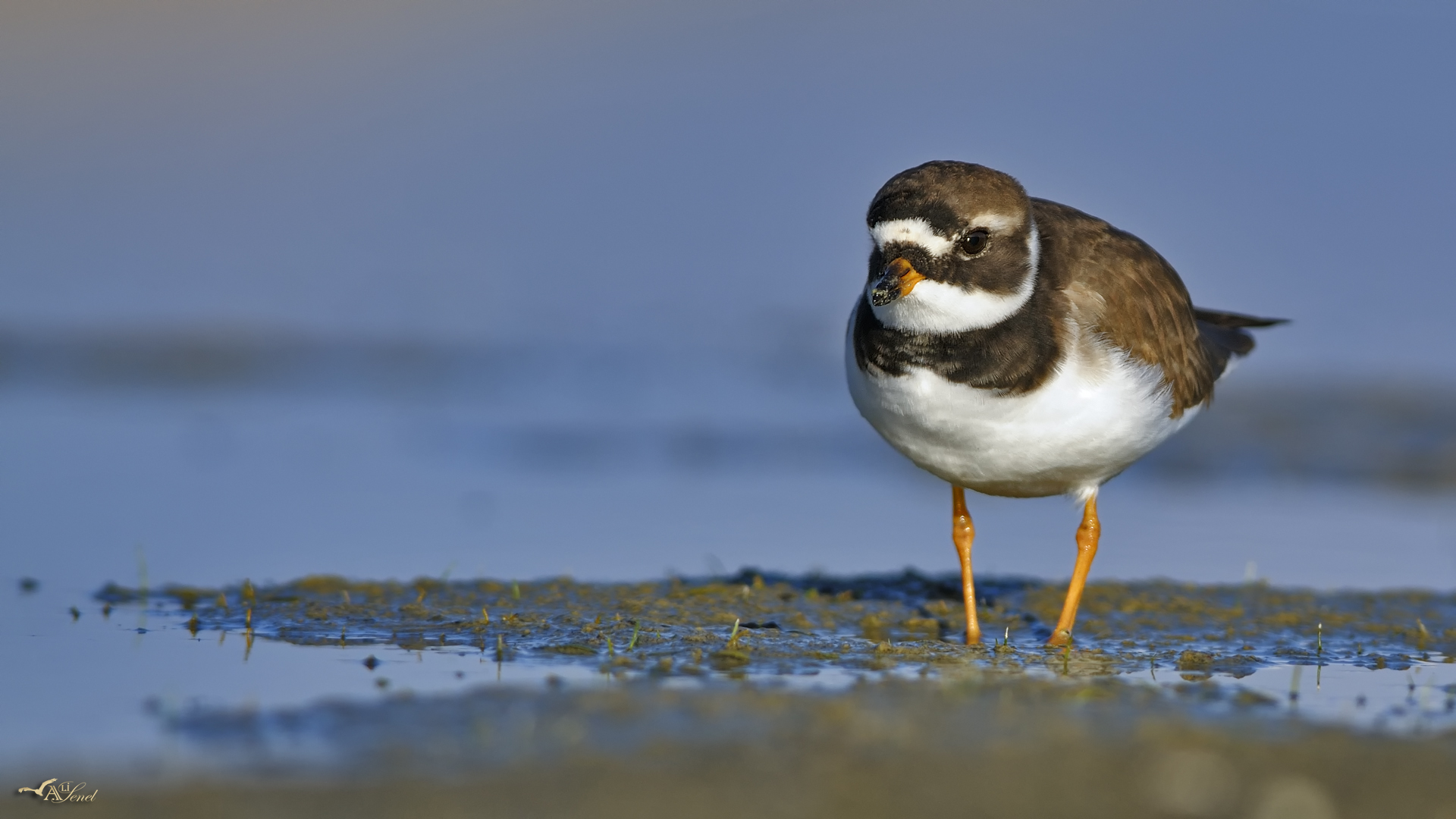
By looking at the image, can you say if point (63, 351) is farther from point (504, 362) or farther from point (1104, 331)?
point (1104, 331)

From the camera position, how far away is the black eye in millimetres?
5492

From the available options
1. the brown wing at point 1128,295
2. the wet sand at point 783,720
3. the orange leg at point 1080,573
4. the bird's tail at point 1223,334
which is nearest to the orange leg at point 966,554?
the wet sand at point 783,720

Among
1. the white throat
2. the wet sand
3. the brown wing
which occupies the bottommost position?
the wet sand

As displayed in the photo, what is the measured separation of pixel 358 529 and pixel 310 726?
164 inches

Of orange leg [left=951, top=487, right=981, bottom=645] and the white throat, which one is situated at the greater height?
the white throat

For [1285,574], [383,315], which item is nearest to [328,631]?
[1285,574]

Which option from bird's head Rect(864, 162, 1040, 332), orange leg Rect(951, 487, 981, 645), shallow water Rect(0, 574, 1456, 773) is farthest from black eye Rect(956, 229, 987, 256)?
shallow water Rect(0, 574, 1456, 773)

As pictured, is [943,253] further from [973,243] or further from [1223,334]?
[1223,334]

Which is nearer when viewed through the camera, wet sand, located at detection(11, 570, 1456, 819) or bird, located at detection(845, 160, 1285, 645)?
wet sand, located at detection(11, 570, 1456, 819)

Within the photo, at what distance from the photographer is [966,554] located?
6.33 meters

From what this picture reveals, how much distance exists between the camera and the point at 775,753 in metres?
3.72

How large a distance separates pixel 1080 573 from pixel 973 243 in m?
1.59

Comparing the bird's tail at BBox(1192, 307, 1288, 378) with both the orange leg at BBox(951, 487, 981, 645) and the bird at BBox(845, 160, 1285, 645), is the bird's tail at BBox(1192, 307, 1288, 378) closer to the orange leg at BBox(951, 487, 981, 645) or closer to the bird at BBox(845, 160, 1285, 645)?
the bird at BBox(845, 160, 1285, 645)

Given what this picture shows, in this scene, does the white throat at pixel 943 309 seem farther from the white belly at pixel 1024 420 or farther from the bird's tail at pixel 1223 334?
the bird's tail at pixel 1223 334
